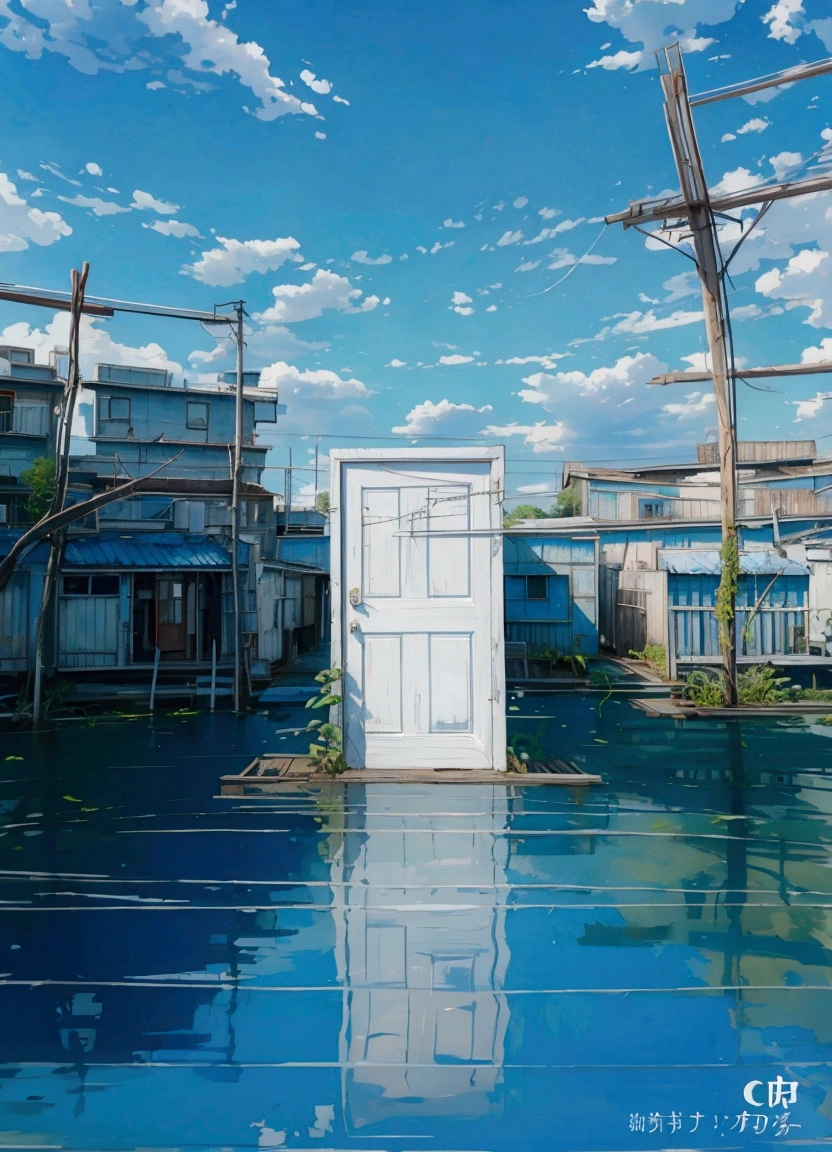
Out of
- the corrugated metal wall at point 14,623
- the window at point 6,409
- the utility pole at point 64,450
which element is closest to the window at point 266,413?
the window at point 6,409

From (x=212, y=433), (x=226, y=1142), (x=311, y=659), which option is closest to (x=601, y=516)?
(x=311, y=659)

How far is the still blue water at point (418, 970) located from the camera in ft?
8.88

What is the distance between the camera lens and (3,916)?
4.32 metres

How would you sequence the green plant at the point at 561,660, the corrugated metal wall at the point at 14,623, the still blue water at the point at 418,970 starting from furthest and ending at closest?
1. the green plant at the point at 561,660
2. the corrugated metal wall at the point at 14,623
3. the still blue water at the point at 418,970

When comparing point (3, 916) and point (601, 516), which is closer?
point (3, 916)

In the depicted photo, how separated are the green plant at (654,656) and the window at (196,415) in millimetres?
20584

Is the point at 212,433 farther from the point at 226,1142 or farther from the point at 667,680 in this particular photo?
the point at 226,1142

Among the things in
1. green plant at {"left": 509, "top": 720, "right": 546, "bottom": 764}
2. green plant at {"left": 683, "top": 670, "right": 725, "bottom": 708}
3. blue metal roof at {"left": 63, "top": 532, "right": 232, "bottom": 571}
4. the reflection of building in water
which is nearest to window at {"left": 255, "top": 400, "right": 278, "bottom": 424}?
blue metal roof at {"left": 63, "top": 532, "right": 232, "bottom": 571}

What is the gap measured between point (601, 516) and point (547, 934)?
24.8 m

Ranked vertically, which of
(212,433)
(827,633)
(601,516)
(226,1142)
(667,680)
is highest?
(212,433)

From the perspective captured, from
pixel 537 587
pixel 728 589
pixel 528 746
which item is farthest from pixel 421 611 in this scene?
pixel 537 587

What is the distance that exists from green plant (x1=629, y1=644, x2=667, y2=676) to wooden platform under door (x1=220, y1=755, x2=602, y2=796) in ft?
26.5

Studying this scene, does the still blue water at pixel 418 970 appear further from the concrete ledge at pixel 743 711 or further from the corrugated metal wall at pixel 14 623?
the corrugated metal wall at pixel 14 623

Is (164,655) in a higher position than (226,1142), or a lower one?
higher
